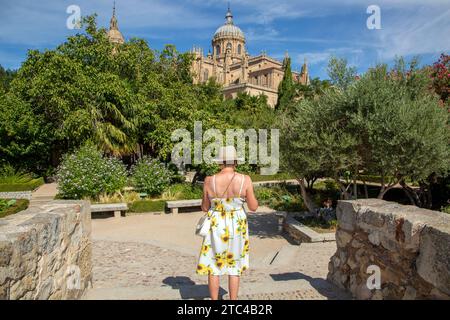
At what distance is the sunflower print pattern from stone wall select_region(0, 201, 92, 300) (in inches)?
56.7

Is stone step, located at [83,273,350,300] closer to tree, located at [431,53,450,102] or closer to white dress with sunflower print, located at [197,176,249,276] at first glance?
white dress with sunflower print, located at [197,176,249,276]

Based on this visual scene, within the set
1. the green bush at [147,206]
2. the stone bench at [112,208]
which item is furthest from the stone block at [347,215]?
the green bush at [147,206]

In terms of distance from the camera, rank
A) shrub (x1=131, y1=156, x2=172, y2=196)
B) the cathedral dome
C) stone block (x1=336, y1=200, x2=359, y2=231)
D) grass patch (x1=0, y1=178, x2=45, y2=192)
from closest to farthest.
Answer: stone block (x1=336, y1=200, x2=359, y2=231), shrub (x1=131, y1=156, x2=172, y2=196), grass patch (x1=0, y1=178, x2=45, y2=192), the cathedral dome

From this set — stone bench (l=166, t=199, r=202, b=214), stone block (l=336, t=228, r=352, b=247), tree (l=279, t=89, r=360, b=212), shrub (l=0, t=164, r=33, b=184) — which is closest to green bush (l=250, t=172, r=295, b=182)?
stone bench (l=166, t=199, r=202, b=214)

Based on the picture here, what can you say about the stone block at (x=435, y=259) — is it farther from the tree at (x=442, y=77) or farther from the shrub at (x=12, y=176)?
the shrub at (x=12, y=176)

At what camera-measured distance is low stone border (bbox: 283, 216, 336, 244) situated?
25.4ft

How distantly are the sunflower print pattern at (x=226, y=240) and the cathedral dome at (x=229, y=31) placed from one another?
3234 inches

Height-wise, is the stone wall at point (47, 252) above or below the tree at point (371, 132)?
below

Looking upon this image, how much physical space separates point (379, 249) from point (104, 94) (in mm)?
17899

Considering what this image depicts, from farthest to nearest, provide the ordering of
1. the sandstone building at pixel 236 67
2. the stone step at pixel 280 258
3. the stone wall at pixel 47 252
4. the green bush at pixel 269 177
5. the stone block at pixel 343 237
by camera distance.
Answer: the sandstone building at pixel 236 67, the green bush at pixel 269 177, the stone step at pixel 280 258, the stone block at pixel 343 237, the stone wall at pixel 47 252

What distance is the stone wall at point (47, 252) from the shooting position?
2.46 meters

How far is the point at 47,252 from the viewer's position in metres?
3.12

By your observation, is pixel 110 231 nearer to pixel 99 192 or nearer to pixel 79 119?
pixel 99 192
